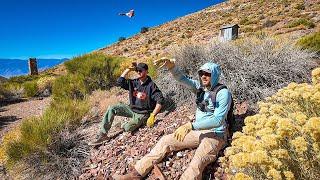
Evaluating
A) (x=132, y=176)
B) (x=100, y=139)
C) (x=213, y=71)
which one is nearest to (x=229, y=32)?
A: (x=100, y=139)

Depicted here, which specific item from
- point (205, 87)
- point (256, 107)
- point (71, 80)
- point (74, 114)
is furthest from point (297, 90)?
point (71, 80)

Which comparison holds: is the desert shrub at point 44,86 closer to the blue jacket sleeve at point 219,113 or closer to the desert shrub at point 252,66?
the desert shrub at point 252,66

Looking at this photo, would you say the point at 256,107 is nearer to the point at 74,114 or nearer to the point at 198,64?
the point at 198,64

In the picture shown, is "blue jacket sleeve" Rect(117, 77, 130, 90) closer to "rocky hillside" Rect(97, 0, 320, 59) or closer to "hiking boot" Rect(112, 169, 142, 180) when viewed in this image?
"hiking boot" Rect(112, 169, 142, 180)

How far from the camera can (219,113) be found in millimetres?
4613

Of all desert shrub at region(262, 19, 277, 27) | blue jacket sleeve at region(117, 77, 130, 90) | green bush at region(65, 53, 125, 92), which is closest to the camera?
blue jacket sleeve at region(117, 77, 130, 90)

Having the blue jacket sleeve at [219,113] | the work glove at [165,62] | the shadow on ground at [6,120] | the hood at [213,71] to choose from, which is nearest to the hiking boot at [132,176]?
the blue jacket sleeve at [219,113]

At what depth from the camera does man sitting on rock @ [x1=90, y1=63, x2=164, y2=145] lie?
21.0ft

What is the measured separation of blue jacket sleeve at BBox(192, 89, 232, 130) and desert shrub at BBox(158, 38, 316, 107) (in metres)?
1.58

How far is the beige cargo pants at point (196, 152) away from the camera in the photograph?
454cm

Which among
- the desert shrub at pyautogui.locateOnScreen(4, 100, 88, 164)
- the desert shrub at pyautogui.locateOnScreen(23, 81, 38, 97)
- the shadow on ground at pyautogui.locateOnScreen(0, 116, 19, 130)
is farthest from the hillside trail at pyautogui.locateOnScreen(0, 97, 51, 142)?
the desert shrub at pyautogui.locateOnScreen(4, 100, 88, 164)

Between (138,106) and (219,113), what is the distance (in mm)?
2175

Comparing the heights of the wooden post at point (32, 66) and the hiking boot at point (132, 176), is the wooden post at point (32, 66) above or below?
above

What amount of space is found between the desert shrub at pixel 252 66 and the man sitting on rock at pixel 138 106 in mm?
815
